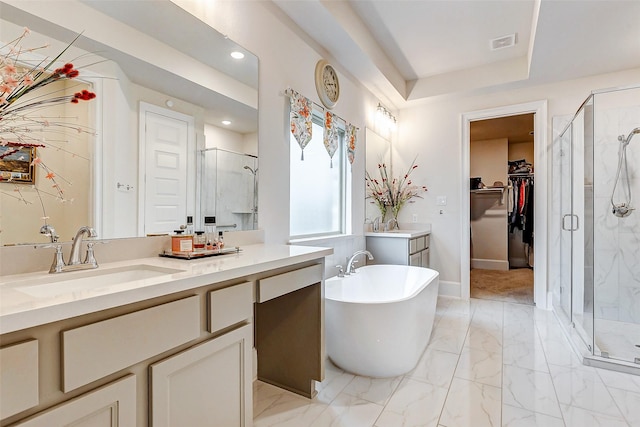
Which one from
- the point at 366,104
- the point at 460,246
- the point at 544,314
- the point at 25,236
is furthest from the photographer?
the point at 460,246

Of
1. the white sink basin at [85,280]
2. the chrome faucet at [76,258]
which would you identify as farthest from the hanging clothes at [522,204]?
the chrome faucet at [76,258]

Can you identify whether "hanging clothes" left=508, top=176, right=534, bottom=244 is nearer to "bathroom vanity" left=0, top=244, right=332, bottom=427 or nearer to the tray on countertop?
"bathroom vanity" left=0, top=244, right=332, bottom=427

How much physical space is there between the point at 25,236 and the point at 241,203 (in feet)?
3.33

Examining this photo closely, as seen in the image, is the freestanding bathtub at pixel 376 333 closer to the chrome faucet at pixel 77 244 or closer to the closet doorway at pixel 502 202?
the chrome faucet at pixel 77 244

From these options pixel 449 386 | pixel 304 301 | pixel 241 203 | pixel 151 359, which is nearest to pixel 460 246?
pixel 449 386

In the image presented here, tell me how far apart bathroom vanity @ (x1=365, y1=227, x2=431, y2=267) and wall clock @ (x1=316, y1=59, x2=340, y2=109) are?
144 centimetres

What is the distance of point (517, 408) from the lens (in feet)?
5.74

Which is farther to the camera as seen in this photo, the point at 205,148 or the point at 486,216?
the point at 486,216

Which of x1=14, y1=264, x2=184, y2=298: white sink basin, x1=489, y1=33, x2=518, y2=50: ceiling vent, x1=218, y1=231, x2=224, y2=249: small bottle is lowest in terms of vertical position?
x1=14, y1=264, x2=184, y2=298: white sink basin

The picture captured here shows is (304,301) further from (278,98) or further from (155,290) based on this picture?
(278,98)

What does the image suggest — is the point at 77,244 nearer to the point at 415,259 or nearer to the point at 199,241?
the point at 199,241

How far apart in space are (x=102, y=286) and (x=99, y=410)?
417 millimetres

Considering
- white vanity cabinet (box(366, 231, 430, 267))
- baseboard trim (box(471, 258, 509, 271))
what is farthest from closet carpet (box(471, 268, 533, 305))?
white vanity cabinet (box(366, 231, 430, 267))

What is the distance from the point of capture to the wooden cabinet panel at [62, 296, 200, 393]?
768 mm
